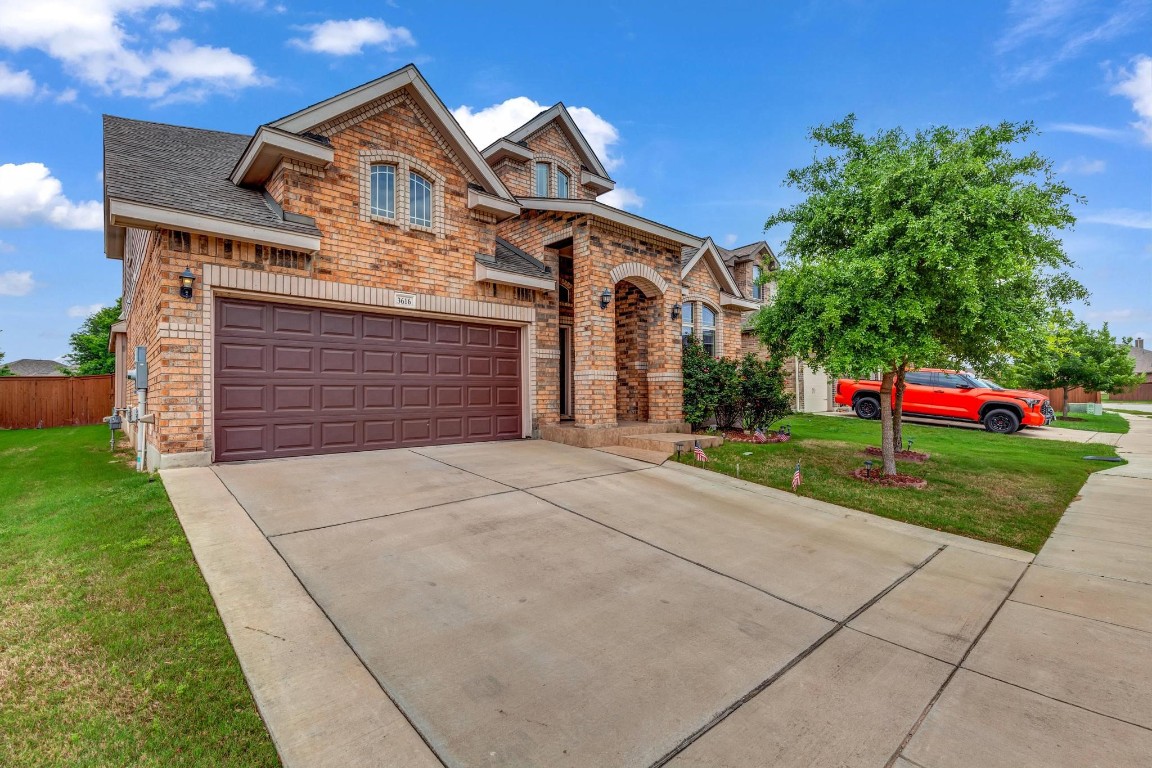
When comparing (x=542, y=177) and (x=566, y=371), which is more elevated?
(x=542, y=177)

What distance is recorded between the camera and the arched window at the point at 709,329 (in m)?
16.0

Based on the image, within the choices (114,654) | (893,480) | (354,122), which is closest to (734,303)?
(893,480)

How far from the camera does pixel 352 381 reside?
7887 mm

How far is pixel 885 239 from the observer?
5961 mm

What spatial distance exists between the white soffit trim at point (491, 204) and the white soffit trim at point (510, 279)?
3.70 ft

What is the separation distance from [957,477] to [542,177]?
12226 millimetres

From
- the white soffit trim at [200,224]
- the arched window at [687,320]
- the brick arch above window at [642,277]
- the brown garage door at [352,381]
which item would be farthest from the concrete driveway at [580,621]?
the arched window at [687,320]

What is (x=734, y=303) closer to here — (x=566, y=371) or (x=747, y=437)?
(x=747, y=437)

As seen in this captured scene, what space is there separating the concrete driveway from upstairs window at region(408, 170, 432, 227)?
16.5 feet

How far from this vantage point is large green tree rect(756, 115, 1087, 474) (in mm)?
5551

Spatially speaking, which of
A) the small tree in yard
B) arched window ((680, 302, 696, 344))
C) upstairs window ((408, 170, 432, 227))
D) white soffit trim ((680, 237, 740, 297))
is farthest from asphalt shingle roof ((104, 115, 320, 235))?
the small tree in yard

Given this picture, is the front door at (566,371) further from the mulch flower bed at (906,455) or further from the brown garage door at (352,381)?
the mulch flower bed at (906,455)

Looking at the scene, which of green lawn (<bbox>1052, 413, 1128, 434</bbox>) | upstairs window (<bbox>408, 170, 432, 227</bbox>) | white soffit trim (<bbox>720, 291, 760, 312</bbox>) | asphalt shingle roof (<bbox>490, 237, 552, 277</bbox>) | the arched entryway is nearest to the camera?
upstairs window (<bbox>408, 170, 432, 227</bbox>)

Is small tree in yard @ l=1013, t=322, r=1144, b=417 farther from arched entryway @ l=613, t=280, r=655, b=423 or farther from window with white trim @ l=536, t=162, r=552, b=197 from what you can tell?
window with white trim @ l=536, t=162, r=552, b=197
